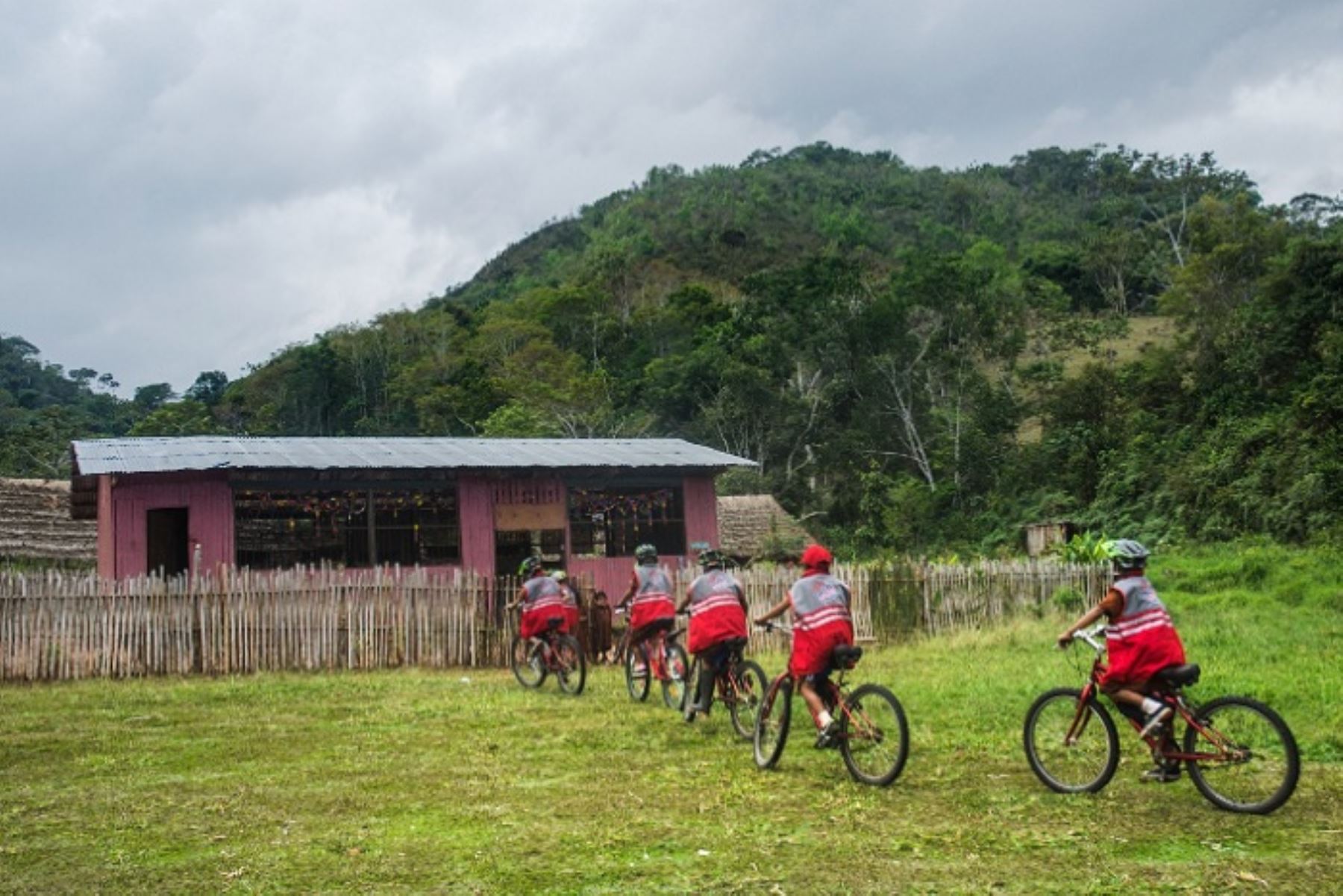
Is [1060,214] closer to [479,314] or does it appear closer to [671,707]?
[479,314]

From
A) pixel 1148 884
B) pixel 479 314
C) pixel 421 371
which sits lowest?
pixel 1148 884

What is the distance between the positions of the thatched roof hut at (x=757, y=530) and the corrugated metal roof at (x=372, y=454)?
6044 mm

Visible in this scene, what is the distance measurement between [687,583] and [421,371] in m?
35.5

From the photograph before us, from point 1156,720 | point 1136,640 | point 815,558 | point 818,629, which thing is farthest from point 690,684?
point 1156,720

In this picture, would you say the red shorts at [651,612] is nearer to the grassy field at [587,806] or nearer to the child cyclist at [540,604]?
the grassy field at [587,806]

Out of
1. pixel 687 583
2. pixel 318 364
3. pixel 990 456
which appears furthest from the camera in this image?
pixel 318 364

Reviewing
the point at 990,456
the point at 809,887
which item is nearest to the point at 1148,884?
the point at 809,887

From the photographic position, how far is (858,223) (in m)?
75.2

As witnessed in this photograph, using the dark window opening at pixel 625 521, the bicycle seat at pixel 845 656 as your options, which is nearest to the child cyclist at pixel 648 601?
the bicycle seat at pixel 845 656

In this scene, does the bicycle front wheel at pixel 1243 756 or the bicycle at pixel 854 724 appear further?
the bicycle at pixel 854 724

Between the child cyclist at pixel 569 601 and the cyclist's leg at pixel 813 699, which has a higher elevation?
the child cyclist at pixel 569 601

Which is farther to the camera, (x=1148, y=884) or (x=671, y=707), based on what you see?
(x=671, y=707)

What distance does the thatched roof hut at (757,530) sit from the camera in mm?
30250

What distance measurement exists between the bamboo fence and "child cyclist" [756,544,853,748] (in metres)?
7.32
